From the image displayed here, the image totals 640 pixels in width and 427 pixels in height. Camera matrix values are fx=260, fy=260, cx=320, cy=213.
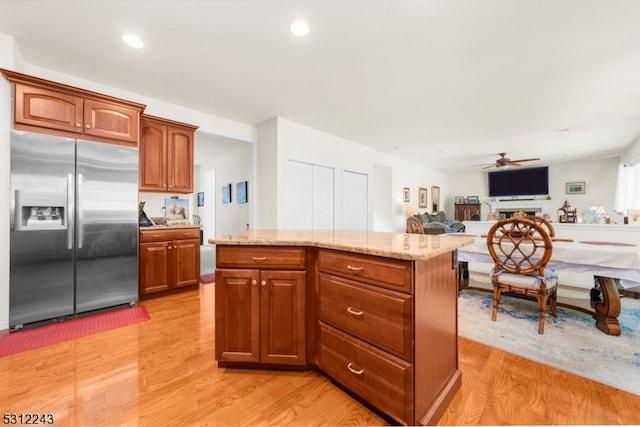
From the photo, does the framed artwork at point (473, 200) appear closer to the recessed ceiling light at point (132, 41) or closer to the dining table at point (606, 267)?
the dining table at point (606, 267)

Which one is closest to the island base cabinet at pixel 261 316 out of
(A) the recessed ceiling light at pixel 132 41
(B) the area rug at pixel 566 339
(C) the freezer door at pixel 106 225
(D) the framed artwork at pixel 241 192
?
(B) the area rug at pixel 566 339

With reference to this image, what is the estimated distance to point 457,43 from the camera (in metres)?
2.36

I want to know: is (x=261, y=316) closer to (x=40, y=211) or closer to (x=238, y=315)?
(x=238, y=315)

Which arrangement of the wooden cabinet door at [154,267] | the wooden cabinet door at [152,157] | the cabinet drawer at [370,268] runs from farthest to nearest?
the wooden cabinet door at [152,157] → the wooden cabinet door at [154,267] → the cabinet drawer at [370,268]

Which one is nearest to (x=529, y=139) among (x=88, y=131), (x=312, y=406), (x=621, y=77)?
(x=621, y=77)

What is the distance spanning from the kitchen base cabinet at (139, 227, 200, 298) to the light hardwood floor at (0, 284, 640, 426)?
1.15m

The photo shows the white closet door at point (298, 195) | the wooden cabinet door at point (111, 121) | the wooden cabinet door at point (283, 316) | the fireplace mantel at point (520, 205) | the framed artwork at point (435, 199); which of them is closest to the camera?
the wooden cabinet door at point (283, 316)

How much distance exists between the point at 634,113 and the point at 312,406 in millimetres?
6155

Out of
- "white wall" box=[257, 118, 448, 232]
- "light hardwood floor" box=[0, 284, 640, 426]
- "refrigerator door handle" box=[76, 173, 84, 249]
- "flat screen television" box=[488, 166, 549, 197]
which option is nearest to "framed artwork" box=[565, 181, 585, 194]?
"flat screen television" box=[488, 166, 549, 197]

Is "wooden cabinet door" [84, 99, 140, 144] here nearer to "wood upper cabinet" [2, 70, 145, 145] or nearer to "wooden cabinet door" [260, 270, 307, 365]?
"wood upper cabinet" [2, 70, 145, 145]

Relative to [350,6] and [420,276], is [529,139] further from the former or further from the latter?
[420,276]

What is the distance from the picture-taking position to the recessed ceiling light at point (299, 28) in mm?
2111

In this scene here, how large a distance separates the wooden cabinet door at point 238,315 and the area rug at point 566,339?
1.82 meters

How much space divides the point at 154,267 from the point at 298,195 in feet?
7.52
